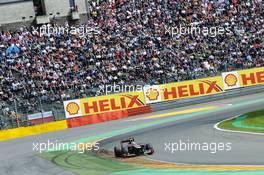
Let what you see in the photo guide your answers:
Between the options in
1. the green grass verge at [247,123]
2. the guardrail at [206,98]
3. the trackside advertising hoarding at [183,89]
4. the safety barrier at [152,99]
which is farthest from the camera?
the guardrail at [206,98]

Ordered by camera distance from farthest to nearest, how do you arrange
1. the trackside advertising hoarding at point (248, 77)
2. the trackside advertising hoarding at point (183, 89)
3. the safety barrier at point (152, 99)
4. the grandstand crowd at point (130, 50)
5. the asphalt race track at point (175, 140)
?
1. the trackside advertising hoarding at point (248, 77)
2. the trackside advertising hoarding at point (183, 89)
3. the grandstand crowd at point (130, 50)
4. the safety barrier at point (152, 99)
5. the asphalt race track at point (175, 140)

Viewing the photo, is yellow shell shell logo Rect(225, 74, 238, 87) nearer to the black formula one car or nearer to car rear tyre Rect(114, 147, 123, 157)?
the black formula one car

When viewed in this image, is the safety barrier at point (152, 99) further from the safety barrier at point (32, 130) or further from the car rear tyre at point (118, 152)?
the car rear tyre at point (118, 152)

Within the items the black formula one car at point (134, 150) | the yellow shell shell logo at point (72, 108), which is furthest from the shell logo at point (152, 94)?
the black formula one car at point (134, 150)

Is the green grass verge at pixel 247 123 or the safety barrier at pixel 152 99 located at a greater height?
the safety barrier at pixel 152 99

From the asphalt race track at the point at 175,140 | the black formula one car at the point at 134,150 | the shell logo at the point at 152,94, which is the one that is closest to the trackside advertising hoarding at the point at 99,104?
the shell logo at the point at 152,94

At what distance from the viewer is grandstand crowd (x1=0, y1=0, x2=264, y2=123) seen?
32875 mm

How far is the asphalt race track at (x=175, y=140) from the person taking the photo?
1513 cm

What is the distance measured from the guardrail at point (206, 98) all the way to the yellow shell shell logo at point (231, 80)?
465mm

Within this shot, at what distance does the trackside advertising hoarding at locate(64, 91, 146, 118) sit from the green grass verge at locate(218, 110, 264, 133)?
1045 cm

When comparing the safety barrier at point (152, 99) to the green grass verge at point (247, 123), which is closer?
the green grass verge at point (247, 123)

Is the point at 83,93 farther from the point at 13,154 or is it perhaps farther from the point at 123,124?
the point at 13,154

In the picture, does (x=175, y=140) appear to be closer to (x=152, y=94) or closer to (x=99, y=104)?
(x=99, y=104)

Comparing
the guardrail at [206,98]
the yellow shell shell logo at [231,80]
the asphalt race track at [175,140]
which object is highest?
the yellow shell shell logo at [231,80]
